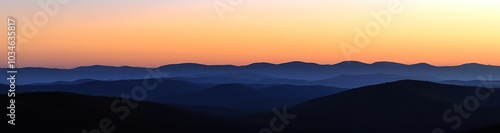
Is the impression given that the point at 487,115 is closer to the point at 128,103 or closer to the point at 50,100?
the point at 128,103

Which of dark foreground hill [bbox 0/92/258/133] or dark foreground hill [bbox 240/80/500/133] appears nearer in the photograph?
dark foreground hill [bbox 0/92/258/133]

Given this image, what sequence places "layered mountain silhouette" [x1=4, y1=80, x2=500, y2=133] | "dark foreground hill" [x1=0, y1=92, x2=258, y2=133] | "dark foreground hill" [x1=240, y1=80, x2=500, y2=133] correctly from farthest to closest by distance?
"dark foreground hill" [x1=240, y1=80, x2=500, y2=133] → "layered mountain silhouette" [x1=4, y1=80, x2=500, y2=133] → "dark foreground hill" [x1=0, y1=92, x2=258, y2=133]

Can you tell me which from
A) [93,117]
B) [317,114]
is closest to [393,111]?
[317,114]

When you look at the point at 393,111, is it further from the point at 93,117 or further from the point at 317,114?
the point at 93,117

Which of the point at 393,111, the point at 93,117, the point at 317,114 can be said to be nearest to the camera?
the point at 93,117

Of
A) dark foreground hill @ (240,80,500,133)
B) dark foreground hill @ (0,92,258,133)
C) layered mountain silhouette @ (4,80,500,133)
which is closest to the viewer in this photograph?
dark foreground hill @ (0,92,258,133)

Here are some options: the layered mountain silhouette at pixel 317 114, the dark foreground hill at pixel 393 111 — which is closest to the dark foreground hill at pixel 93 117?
the layered mountain silhouette at pixel 317 114

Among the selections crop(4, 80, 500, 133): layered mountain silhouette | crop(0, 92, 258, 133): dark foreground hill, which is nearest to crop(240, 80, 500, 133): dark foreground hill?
crop(4, 80, 500, 133): layered mountain silhouette

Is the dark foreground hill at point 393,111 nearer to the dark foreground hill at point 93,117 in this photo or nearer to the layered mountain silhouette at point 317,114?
the layered mountain silhouette at point 317,114

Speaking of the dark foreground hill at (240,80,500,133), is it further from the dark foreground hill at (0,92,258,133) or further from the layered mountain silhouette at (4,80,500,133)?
the dark foreground hill at (0,92,258,133)
